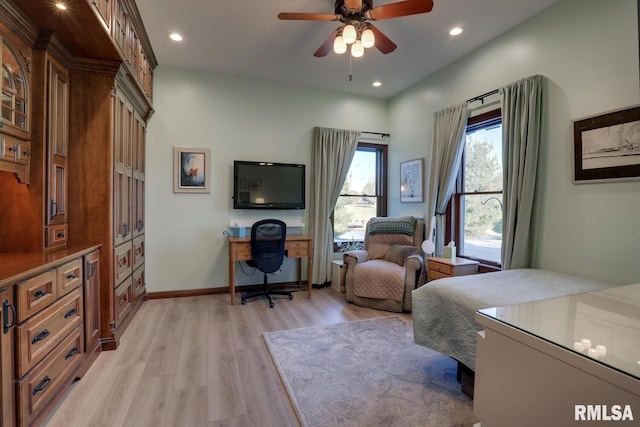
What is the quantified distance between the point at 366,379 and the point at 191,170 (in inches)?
128

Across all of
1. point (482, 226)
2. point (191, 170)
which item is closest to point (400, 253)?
point (482, 226)

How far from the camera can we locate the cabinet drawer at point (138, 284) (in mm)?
3334

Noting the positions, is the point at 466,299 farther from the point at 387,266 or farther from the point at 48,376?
the point at 48,376

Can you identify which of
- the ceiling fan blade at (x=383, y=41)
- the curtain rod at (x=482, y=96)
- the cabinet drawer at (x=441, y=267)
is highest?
the ceiling fan blade at (x=383, y=41)

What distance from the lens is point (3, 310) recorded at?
53.7 inches

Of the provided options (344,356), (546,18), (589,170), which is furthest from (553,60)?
(344,356)

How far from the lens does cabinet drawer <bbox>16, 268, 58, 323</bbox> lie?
150 cm

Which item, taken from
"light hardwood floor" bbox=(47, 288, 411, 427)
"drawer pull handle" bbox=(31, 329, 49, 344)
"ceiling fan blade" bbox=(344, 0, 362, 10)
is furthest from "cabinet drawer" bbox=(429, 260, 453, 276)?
"drawer pull handle" bbox=(31, 329, 49, 344)

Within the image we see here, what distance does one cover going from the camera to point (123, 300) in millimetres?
2936

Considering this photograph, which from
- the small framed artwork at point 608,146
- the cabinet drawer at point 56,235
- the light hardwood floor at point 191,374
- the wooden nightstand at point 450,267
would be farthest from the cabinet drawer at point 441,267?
the cabinet drawer at point 56,235

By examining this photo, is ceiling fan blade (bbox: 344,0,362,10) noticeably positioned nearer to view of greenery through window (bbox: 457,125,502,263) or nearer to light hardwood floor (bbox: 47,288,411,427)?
view of greenery through window (bbox: 457,125,502,263)

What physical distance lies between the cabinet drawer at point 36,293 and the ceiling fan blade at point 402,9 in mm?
2740

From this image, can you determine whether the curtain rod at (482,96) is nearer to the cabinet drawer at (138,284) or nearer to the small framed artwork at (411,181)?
the small framed artwork at (411,181)

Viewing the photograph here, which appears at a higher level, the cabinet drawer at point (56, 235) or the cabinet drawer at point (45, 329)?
the cabinet drawer at point (56, 235)
